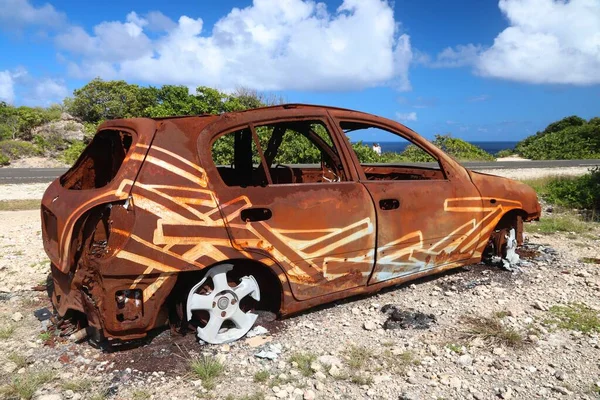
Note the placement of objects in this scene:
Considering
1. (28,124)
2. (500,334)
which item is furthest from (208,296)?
(28,124)

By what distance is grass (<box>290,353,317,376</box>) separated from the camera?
315 centimetres

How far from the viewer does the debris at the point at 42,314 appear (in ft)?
→ 13.1

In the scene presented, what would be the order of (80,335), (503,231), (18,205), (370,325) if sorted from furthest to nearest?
(18,205)
(503,231)
(370,325)
(80,335)

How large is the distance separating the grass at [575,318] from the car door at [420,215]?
3.23 feet

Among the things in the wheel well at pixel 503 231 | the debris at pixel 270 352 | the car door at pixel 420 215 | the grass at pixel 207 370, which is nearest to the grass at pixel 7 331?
the grass at pixel 207 370

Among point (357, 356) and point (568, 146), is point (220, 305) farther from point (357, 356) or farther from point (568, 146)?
point (568, 146)

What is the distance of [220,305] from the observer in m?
3.44

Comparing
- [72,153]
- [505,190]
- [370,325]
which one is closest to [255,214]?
[370,325]

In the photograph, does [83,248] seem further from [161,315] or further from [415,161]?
[415,161]

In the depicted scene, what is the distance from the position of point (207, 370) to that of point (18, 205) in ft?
29.5

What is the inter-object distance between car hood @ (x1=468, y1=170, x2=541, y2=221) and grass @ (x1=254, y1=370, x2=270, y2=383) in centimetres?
290

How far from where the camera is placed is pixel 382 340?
11.8 ft

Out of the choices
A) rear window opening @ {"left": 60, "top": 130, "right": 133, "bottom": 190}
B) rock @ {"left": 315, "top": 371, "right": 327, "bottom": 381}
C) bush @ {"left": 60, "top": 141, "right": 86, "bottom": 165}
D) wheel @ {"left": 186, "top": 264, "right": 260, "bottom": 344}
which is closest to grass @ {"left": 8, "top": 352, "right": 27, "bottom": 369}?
wheel @ {"left": 186, "top": 264, "right": 260, "bottom": 344}

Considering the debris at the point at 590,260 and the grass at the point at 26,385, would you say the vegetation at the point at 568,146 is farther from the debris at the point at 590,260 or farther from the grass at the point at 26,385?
the grass at the point at 26,385
